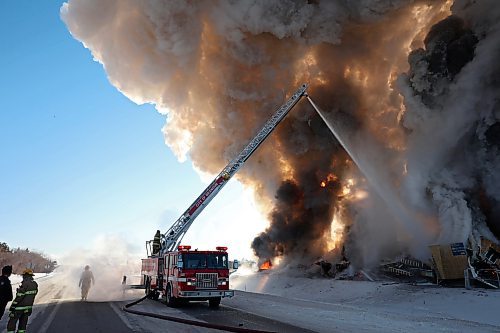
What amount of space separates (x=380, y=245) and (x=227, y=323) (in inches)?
700

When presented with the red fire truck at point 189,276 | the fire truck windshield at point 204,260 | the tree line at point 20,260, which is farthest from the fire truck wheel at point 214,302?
the tree line at point 20,260

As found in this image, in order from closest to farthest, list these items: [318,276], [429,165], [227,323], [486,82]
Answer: [227,323]
[486,82]
[429,165]
[318,276]

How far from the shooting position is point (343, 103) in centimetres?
2784

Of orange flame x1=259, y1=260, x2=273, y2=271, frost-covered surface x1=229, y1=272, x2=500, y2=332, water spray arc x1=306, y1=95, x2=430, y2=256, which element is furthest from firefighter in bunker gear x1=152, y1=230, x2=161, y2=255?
water spray arc x1=306, y1=95, x2=430, y2=256

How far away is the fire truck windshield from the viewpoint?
15844 mm

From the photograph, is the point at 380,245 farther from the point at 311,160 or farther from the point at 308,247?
the point at 311,160

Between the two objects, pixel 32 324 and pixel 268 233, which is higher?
pixel 268 233

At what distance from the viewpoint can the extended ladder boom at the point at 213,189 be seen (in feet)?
72.5

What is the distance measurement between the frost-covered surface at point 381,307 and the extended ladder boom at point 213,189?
19.0 feet

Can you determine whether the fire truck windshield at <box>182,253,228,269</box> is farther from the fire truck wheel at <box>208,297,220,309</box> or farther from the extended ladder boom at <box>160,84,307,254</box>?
the extended ladder boom at <box>160,84,307,254</box>

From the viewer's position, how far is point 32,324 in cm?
1112

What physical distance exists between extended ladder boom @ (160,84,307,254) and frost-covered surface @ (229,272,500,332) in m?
5.78

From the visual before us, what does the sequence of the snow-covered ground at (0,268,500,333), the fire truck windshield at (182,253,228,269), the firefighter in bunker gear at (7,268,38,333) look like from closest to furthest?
1. the firefighter in bunker gear at (7,268,38,333)
2. the snow-covered ground at (0,268,500,333)
3. the fire truck windshield at (182,253,228,269)

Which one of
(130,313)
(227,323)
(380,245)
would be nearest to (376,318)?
(227,323)
